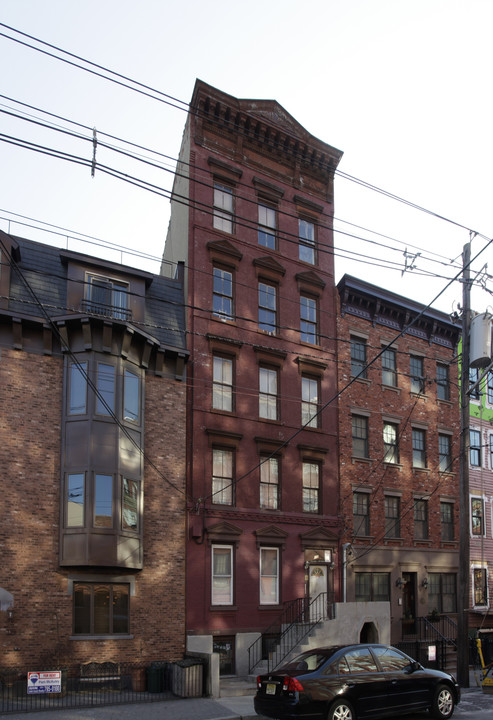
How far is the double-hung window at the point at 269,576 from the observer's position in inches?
969

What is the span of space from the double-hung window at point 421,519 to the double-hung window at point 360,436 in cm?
339

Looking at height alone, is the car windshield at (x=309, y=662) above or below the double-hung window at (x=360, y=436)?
below

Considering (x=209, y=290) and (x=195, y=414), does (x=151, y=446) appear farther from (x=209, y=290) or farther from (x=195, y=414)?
(x=209, y=290)

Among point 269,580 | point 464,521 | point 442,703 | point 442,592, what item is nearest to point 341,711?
point 442,703

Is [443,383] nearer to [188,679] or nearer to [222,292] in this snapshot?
[222,292]

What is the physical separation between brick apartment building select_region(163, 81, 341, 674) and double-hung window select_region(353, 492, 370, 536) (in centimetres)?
123

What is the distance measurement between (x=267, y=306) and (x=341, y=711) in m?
15.9

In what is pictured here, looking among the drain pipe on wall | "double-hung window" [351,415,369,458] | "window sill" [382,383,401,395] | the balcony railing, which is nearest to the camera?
the balcony railing

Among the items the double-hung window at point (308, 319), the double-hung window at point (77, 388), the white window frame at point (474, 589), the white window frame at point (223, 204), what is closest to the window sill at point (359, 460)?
the double-hung window at point (308, 319)

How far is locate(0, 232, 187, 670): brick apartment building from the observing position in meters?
20.0

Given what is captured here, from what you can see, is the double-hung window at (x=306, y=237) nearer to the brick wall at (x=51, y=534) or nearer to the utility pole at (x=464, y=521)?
the utility pole at (x=464, y=521)

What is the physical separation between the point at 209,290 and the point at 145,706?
13.5m

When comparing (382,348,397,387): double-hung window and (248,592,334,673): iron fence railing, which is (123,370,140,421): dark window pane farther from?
(382,348,397,387): double-hung window

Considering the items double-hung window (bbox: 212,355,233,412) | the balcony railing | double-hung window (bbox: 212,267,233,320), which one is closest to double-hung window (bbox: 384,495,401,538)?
double-hung window (bbox: 212,355,233,412)
